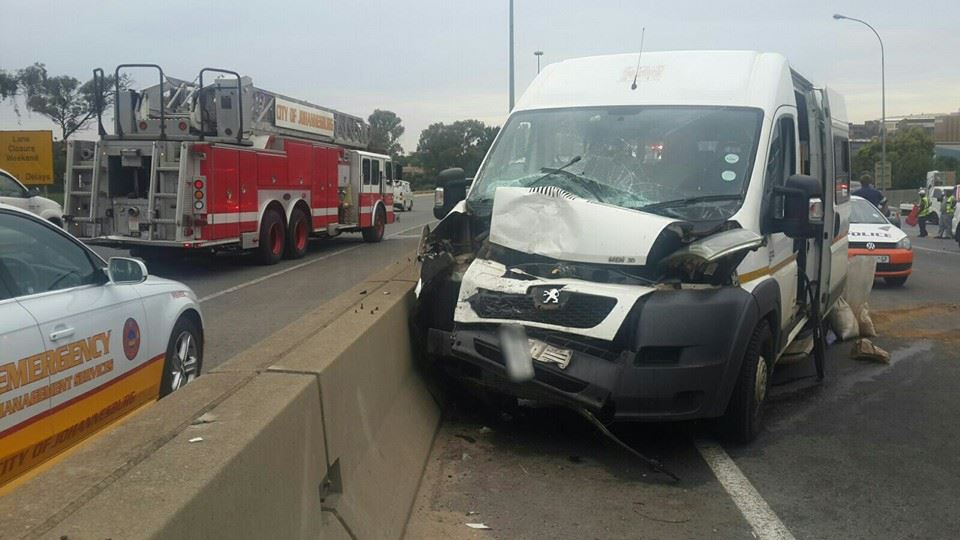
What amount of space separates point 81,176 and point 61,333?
1354 centimetres

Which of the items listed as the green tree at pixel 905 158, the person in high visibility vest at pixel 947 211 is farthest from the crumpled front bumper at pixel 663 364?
the green tree at pixel 905 158

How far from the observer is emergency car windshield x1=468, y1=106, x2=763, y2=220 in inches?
240

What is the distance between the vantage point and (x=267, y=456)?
3.05 meters

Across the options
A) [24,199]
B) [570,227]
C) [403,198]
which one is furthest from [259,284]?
[403,198]

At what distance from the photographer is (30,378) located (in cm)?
405

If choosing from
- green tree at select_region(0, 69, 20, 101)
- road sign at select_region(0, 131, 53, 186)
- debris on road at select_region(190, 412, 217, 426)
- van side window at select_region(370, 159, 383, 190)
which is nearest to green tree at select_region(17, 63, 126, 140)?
green tree at select_region(0, 69, 20, 101)

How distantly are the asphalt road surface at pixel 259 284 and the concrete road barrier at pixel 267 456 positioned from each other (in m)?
4.14

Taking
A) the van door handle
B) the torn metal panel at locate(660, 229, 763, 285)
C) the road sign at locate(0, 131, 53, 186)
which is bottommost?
the van door handle

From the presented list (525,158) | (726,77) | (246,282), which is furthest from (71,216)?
(726,77)

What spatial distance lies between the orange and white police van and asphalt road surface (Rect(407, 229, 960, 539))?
7.54 metres

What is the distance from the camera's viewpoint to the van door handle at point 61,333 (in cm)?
432

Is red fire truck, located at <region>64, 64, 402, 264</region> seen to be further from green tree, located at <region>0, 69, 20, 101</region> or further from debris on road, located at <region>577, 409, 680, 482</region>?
green tree, located at <region>0, 69, 20, 101</region>

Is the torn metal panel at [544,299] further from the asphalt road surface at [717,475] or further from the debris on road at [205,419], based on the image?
the debris on road at [205,419]

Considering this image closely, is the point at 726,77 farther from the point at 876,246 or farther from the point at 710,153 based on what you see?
the point at 876,246
